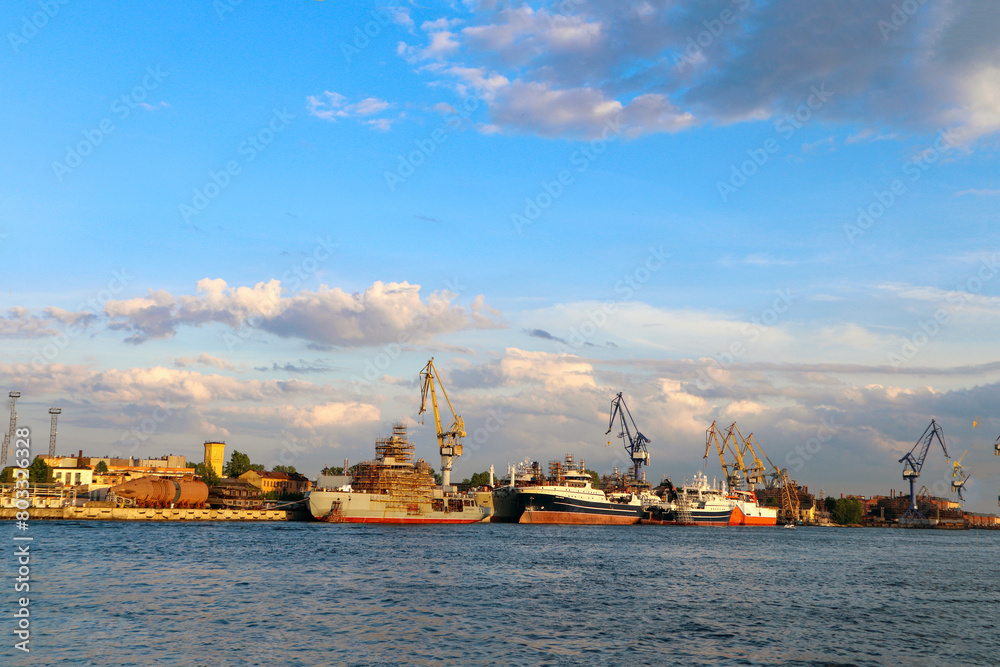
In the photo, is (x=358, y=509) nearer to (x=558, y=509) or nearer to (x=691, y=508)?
(x=558, y=509)

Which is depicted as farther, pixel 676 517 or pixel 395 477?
pixel 676 517

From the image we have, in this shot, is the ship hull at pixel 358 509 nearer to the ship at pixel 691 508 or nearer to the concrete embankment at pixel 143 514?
the concrete embankment at pixel 143 514

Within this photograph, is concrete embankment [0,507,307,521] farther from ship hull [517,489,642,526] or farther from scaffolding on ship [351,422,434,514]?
ship hull [517,489,642,526]

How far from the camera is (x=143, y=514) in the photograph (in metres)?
126

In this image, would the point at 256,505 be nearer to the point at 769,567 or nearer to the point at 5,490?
the point at 5,490

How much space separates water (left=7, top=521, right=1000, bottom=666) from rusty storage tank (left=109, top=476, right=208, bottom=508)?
62.7 metres

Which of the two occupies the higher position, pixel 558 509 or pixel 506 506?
pixel 558 509

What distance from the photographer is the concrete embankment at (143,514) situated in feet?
388

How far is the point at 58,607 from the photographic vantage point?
123ft

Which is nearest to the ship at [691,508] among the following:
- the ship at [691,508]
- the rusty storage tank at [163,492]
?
the ship at [691,508]

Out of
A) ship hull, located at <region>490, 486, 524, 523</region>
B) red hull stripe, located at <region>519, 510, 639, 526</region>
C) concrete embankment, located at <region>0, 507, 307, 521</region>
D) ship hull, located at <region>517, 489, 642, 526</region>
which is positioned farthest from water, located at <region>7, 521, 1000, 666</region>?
ship hull, located at <region>490, 486, 524, 523</region>

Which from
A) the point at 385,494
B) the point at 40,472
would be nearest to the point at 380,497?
the point at 385,494

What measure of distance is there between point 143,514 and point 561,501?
79.3 m

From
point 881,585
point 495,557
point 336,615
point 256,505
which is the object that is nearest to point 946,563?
point 881,585
